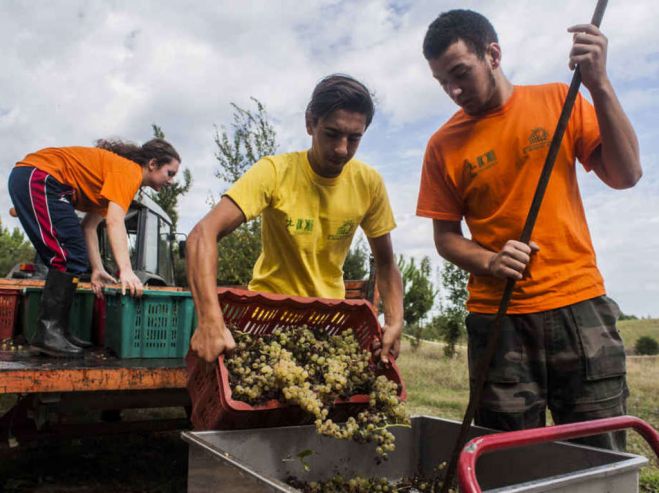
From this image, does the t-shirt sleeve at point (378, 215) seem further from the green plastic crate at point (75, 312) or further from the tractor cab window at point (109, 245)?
the tractor cab window at point (109, 245)

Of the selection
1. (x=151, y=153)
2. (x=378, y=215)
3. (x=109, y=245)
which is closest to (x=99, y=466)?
(x=151, y=153)

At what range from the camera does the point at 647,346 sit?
81.1ft

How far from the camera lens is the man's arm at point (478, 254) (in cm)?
183

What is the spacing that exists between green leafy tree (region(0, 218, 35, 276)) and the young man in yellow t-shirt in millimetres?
25837

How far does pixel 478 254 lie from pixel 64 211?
2.60 meters

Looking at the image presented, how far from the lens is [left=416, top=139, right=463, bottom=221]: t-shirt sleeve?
235cm

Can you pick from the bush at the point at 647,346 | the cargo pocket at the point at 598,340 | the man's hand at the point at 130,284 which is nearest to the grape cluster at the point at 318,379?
the cargo pocket at the point at 598,340

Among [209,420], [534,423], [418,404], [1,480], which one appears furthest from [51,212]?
[418,404]

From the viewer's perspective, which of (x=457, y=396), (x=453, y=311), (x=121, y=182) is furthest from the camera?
(x=453, y=311)

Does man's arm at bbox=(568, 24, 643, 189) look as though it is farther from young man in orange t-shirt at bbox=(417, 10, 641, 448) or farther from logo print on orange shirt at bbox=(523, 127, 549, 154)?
logo print on orange shirt at bbox=(523, 127, 549, 154)

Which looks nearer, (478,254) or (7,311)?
(478,254)

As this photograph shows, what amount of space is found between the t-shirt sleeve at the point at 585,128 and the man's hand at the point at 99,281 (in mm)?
3085

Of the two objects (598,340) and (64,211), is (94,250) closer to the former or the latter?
(64,211)

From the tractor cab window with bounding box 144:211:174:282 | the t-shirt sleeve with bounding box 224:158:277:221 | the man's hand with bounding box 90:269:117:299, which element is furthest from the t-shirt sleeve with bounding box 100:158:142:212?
the tractor cab window with bounding box 144:211:174:282
